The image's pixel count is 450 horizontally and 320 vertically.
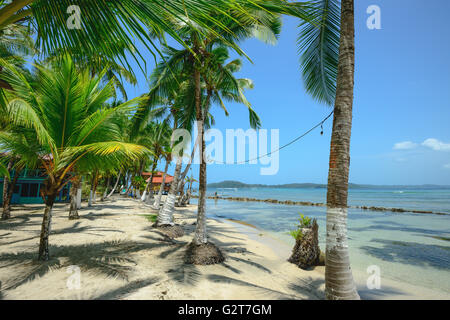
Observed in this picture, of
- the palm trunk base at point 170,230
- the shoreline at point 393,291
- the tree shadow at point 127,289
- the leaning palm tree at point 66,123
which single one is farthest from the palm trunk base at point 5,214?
the shoreline at point 393,291

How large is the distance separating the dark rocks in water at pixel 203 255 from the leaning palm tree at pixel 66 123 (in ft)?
10.6

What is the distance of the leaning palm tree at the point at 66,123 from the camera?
4090mm

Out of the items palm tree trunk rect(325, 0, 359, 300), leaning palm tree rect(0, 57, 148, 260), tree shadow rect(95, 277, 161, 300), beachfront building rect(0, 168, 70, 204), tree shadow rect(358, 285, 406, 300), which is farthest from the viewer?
beachfront building rect(0, 168, 70, 204)

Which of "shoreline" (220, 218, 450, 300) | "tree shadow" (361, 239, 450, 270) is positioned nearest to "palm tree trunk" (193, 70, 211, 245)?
"shoreline" (220, 218, 450, 300)

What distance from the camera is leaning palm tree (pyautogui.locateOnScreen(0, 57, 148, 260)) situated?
4090mm

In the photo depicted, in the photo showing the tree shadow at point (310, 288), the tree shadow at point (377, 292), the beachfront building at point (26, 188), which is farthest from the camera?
the beachfront building at point (26, 188)

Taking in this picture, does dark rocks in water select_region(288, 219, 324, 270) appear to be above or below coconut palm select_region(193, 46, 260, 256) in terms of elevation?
below

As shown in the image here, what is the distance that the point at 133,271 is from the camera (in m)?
4.57

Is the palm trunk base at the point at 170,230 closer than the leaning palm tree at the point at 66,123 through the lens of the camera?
No

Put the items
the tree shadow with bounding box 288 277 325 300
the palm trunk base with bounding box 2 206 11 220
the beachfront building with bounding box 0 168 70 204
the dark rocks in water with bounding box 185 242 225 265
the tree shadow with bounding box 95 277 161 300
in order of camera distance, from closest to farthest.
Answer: the tree shadow with bounding box 95 277 161 300
the tree shadow with bounding box 288 277 325 300
the dark rocks in water with bounding box 185 242 225 265
the palm trunk base with bounding box 2 206 11 220
the beachfront building with bounding box 0 168 70 204

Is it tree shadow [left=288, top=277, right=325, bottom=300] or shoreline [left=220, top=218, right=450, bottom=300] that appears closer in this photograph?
tree shadow [left=288, top=277, right=325, bottom=300]

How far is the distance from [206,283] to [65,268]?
313 cm

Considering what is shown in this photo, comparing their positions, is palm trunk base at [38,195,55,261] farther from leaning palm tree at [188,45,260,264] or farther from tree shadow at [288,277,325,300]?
tree shadow at [288,277,325,300]

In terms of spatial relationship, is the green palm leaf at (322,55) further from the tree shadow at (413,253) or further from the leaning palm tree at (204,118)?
the tree shadow at (413,253)
